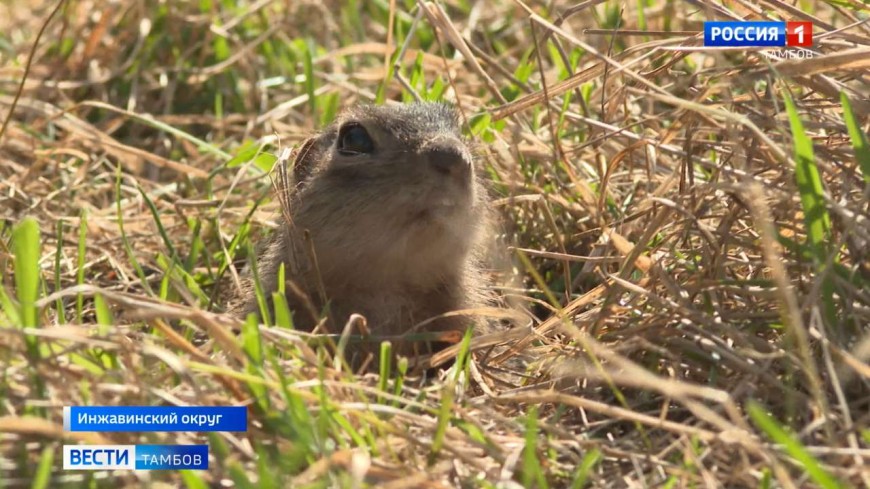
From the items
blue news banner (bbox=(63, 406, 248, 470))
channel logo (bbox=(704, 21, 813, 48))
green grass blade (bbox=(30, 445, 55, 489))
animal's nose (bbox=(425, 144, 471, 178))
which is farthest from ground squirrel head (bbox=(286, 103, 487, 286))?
green grass blade (bbox=(30, 445, 55, 489))

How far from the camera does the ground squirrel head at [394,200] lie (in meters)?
3.84

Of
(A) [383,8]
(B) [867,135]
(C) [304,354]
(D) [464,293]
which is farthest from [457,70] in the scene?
(C) [304,354]

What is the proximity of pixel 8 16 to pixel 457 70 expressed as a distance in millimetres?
3328

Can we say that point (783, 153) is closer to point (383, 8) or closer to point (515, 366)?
point (515, 366)

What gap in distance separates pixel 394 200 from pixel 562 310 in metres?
0.69

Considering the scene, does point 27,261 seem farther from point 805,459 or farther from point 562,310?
point 805,459

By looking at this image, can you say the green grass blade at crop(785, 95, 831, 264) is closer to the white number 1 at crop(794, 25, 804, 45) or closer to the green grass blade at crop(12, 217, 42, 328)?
the white number 1 at crop(794, 25, 804, 45)

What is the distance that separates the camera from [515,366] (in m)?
4.07

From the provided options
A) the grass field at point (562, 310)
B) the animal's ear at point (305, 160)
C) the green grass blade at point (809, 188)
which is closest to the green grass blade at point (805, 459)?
the grass field at point (562, 310)
